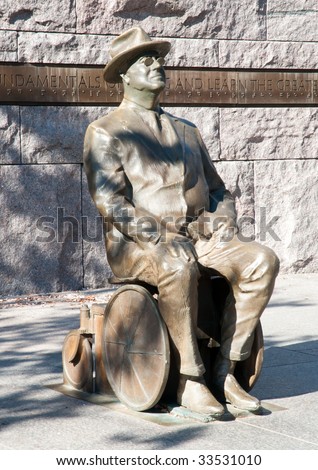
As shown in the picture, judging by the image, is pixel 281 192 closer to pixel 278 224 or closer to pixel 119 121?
pixel 278 224

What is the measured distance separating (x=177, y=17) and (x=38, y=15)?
1.39 meters

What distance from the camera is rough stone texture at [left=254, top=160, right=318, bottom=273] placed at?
32.7 ft

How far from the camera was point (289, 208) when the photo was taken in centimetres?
1006

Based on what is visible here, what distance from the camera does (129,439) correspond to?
468 centimetres

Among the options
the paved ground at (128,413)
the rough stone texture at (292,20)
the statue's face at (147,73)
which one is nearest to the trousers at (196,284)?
the paved ground at (128,413)

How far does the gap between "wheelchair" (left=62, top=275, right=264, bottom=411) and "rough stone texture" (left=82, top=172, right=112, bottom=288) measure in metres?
3.35

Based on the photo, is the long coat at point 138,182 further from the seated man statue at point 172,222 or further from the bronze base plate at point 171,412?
the bronze base plate at point 171,412

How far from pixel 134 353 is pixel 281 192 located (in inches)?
201

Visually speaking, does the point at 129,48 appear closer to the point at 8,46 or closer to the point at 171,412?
the point at 171,412

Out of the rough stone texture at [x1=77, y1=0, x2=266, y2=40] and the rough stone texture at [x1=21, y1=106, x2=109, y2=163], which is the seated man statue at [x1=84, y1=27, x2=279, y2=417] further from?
the rough stone texture at [x1=77, y1=0, x2=266, y2=40]

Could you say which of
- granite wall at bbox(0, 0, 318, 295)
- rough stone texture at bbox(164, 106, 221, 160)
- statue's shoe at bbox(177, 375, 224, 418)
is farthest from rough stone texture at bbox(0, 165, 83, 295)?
statue's shoe at bbox(177, 375, 224, 418)

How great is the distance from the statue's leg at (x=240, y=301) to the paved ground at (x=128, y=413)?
0.86 feet

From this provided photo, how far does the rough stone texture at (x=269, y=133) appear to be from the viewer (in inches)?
385

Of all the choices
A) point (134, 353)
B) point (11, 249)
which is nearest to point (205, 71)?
point (11, 249)
